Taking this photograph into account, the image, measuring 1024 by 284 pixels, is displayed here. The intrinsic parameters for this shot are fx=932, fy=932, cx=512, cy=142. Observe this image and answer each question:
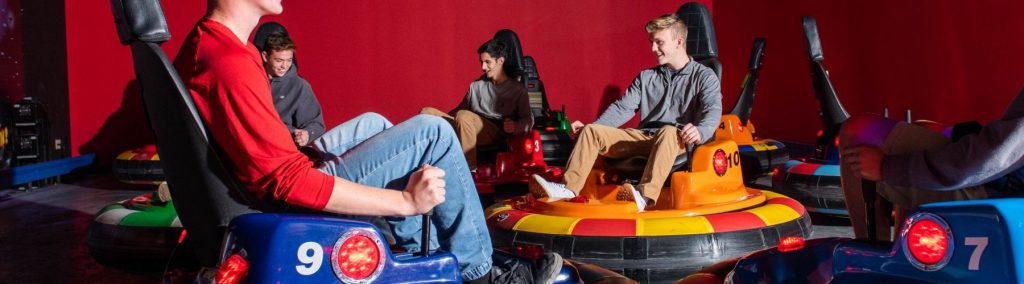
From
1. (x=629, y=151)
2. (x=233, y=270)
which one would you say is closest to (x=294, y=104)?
(x=629, y=151)

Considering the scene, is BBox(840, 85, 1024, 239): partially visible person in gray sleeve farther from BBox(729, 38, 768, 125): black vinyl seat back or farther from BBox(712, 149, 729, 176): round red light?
BBox(729, 38, 768, 125): black vinyl seat back

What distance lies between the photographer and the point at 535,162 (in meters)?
4.68

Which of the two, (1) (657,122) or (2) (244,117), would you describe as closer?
(2) (244,117)

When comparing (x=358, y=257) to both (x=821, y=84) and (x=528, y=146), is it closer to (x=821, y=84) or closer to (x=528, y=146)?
(x=821, y=84)

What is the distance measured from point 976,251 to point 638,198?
190 cm

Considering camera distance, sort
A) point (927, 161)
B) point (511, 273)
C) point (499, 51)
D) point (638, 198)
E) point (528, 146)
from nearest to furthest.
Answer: point (927, 161) < point (511, 273) < point (638, 198) < point (528, 146) < point (499, 51)

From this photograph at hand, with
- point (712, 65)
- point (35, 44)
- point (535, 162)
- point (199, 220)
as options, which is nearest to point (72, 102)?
point (35, 44)

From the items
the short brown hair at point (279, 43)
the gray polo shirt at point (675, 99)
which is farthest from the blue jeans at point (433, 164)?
the short brown hair at point (279, 43)

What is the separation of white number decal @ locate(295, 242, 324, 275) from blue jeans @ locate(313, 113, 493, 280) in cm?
25

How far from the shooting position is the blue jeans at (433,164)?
1637mm

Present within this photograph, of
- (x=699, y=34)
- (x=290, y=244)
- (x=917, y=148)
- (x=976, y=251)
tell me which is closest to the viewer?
(x=976, y=251)

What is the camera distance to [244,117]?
1390 mm

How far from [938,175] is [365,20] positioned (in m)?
6.05

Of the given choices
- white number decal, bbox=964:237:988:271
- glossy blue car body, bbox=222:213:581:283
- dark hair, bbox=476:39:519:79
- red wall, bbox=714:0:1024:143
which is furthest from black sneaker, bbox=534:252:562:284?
red wall, bbox=714:0:1024:143
